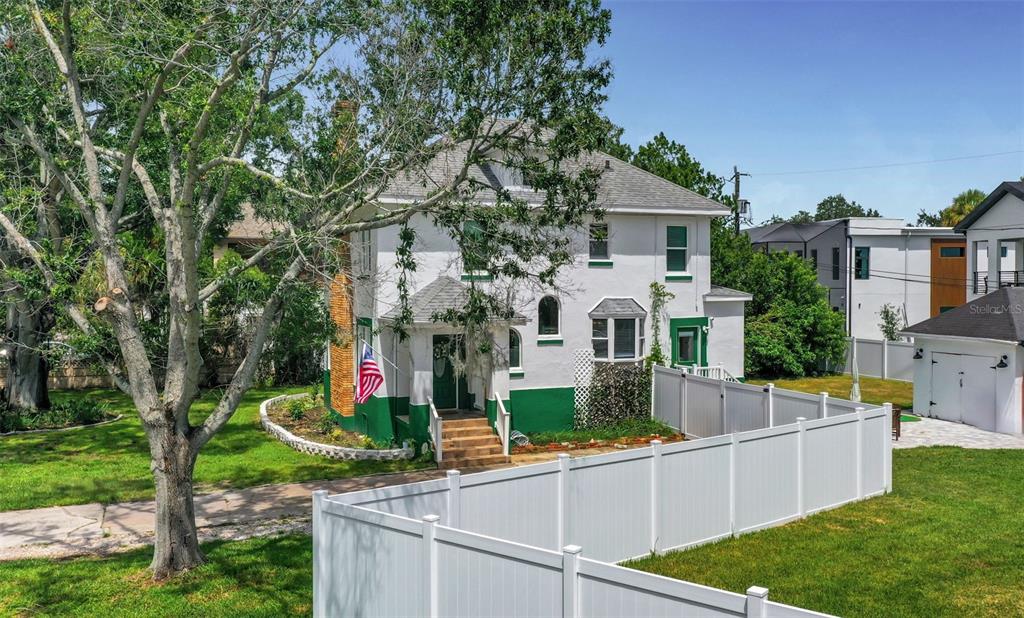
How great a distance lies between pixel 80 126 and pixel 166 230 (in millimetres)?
1681

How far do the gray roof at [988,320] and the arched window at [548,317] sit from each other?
11521 mm

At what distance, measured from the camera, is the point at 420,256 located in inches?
800

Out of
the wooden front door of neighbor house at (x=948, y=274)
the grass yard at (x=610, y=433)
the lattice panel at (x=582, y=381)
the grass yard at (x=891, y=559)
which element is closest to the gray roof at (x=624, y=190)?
the lattice panel at (x=582, y=381)

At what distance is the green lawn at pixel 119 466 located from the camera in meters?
16.0

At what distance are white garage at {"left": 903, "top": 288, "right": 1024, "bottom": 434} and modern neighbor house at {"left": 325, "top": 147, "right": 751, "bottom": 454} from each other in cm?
567

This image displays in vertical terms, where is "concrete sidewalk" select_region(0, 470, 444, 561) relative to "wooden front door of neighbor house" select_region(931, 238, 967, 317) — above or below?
below

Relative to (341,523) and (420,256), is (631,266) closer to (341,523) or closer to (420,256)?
(420,256)

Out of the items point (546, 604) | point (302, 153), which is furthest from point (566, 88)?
point (546, 604)

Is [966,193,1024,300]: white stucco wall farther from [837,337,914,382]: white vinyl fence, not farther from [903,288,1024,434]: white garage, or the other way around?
[903,288,1024,434]: white garage

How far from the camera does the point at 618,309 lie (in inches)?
890

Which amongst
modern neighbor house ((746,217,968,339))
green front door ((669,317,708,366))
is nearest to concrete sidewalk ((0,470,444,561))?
green front door ((669,317,708,366))

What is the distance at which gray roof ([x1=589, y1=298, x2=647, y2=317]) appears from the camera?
22.4 m

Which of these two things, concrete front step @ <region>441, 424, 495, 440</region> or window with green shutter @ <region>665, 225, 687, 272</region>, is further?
window with green shutter @ <region>665, 225, 687, 272</region>

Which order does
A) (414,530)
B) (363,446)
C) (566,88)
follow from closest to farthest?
(414,530) < (566,88) < (363,446)
